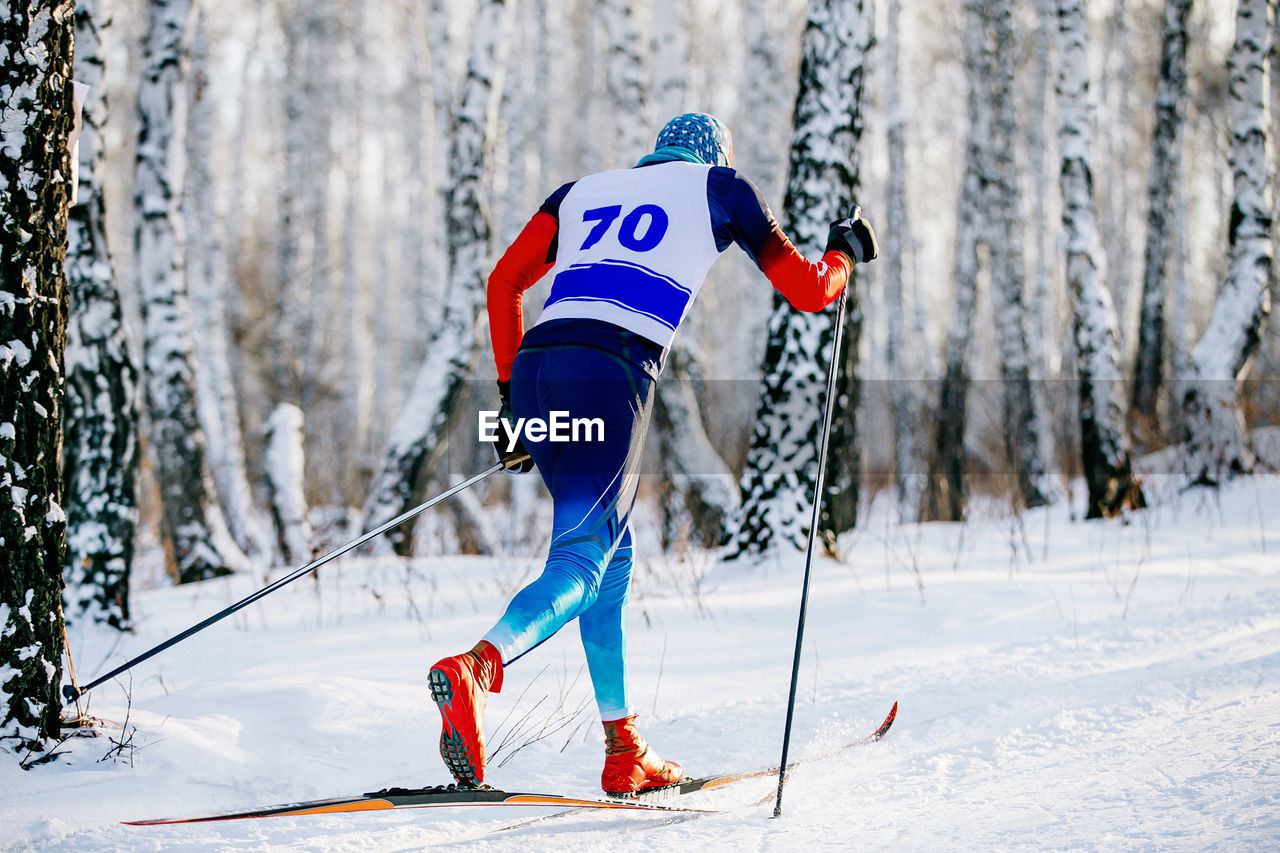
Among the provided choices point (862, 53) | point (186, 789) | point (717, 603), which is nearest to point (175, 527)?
point (717, 603)

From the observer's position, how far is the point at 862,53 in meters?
5.87

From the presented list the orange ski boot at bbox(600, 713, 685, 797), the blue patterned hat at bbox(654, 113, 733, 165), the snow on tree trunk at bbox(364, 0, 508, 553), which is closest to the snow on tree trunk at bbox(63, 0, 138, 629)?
the snow on tree trunk at bbox(364, 0, 508, 553)

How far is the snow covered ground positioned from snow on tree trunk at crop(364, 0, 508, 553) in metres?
2.46

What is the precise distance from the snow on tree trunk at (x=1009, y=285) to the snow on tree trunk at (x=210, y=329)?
7.90m

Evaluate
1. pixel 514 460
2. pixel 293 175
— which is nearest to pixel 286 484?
pixel 514 460

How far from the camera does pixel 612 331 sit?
2422 millimetres

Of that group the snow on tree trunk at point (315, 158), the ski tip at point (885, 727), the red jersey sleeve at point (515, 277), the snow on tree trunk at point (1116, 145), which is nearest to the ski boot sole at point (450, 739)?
the red jersey sleeve at point (515, 277)

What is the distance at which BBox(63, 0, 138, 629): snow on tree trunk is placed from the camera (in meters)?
4.87

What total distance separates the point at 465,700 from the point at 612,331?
39.3 inches

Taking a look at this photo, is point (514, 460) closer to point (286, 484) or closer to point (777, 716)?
point (777, 716)

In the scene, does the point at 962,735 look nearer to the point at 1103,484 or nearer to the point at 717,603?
the point at 717,603

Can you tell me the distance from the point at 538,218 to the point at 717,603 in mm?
2605

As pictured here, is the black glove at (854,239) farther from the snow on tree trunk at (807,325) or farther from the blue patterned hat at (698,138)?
the snow on tree trunk at (807,325)

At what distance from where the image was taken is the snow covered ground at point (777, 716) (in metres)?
2.24
